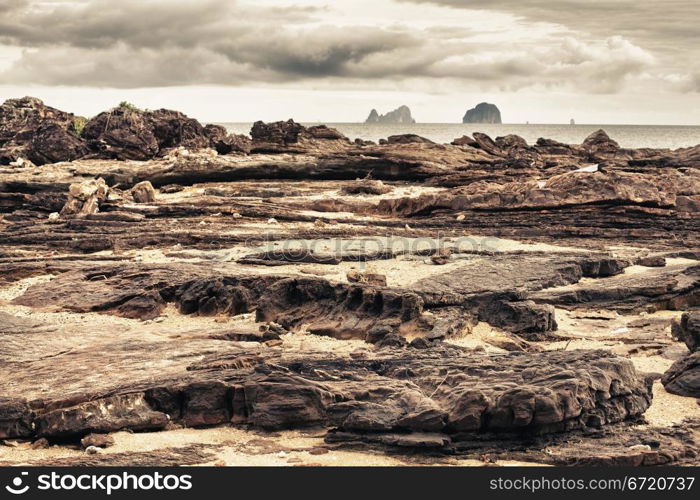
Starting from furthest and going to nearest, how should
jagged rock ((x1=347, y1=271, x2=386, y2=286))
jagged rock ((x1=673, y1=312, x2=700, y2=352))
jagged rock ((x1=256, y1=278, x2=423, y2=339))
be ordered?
jagged rock ((x1=347, y1=271, x2=386, y2=286)) < jagged rock ((x1=256, y1=278, x2=423, y2=339)) < jagged rock ((x1=673, y1=312, x2=700, y2=352))

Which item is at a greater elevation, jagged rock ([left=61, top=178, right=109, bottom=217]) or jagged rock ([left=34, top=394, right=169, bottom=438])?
jagged rock ([left=61, top=178, right=109, bottom=217])

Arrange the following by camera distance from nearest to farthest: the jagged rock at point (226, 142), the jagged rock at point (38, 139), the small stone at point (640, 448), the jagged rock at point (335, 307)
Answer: the small stone at point (640, 448) < the jagged rock at point (335, 307) < the jagged rock at point (38, 139) < the jagged rock at point (226, 142)

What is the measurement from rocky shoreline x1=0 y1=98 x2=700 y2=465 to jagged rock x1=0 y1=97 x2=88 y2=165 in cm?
481

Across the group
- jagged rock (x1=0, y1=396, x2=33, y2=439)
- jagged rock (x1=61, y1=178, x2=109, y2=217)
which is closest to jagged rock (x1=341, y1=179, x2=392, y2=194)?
jagged rock (x1=61, y1=178, x2=109, y2=217)

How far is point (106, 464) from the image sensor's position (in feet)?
33.0

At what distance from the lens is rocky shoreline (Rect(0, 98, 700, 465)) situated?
34.9 ft

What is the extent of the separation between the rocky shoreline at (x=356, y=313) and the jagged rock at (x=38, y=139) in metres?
4.81

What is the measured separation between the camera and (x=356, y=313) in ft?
52.9

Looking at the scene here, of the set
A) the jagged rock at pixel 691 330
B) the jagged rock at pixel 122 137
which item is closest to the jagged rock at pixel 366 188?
the jagged rock at pixel 122 137

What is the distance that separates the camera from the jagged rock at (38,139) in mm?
41594

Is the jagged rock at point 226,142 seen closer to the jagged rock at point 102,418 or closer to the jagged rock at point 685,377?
the jagged rock at point 685,377

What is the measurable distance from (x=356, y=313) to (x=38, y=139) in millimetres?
30988

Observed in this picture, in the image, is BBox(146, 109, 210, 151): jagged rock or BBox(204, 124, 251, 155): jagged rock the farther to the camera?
BBox(146, 109, 210, 151): jagged rock

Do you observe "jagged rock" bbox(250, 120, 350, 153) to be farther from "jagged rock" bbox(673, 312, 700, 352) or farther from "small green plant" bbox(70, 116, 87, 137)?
"jagged rock" bbox(673, 312, 700, 352)
